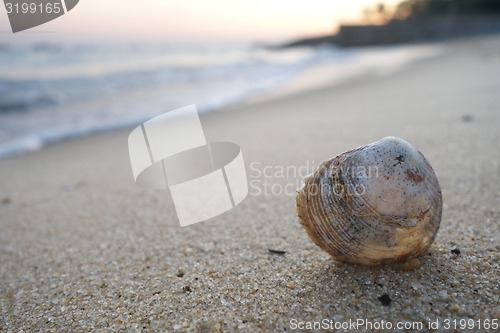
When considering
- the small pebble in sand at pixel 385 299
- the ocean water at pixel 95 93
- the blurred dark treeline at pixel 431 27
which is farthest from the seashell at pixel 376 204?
the blurred dark treeline at pixel 431 27

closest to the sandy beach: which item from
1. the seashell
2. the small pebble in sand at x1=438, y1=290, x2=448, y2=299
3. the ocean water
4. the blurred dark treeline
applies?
the small pebble in sand at x1=438, y1=290, x2=448, y2=299

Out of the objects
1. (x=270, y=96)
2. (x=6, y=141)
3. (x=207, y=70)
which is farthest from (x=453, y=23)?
(x=6, y=141)

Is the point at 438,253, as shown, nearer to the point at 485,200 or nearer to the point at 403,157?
the point at 403,157

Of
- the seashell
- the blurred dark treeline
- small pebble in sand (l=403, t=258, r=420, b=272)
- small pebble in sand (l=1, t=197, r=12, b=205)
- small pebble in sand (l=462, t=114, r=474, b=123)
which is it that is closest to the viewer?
the seashell

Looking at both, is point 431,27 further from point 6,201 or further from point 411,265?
point 411,265

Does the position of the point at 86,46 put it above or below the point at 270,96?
above

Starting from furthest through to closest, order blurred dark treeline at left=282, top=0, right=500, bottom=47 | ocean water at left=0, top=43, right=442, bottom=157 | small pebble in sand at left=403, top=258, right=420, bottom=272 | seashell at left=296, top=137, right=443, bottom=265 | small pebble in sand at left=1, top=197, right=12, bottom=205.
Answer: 1. blurred dark treeline at left=282, top=0, right=500, bottom=47
2. ocean water at left=0, top=43, right=442, bottom=157
3. small pebble in sand at left=1, top=197, right=12, bottom=205
4. small pebble in sand at left=403, top=258, right=420, bottom=272
5. seashell at left=296, top=137, right=443, bottom=265

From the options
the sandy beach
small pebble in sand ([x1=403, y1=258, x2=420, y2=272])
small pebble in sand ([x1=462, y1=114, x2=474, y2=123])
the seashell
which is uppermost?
the seashell

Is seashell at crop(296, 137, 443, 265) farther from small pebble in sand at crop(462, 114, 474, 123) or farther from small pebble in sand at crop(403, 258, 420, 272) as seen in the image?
small pebble in sand at crop(462, 114, 474, 123)
